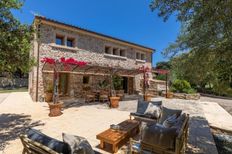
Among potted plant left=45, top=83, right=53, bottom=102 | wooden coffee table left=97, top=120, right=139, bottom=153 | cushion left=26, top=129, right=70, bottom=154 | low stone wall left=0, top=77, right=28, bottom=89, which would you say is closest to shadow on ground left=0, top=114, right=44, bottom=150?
cushion left=26, top=129, right=70, bottom=154

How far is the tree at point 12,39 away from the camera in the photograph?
17.2 feet

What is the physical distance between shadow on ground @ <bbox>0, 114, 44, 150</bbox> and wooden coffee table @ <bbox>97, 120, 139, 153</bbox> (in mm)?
2969

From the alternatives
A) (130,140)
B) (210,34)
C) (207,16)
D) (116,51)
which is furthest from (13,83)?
(207,16)

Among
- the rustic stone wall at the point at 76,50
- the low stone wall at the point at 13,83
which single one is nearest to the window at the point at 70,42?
the rustic stone wall at the point at 76,50

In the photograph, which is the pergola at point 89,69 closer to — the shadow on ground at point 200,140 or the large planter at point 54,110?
the large planter at point 54,110

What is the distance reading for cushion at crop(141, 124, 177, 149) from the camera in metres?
3.02

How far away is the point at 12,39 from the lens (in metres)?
5.35

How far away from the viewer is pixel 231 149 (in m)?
5.05

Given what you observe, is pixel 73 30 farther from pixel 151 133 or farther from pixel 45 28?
pixel 151 133

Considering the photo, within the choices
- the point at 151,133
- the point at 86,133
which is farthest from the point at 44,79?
the point at 151,133

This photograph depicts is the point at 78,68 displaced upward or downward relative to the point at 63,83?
upward

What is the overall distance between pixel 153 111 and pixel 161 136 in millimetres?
3091

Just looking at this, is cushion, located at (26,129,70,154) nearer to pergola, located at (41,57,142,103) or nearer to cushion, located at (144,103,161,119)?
cushion, located at (144,103,161,119)

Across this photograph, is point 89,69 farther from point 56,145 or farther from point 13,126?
point 56,145
